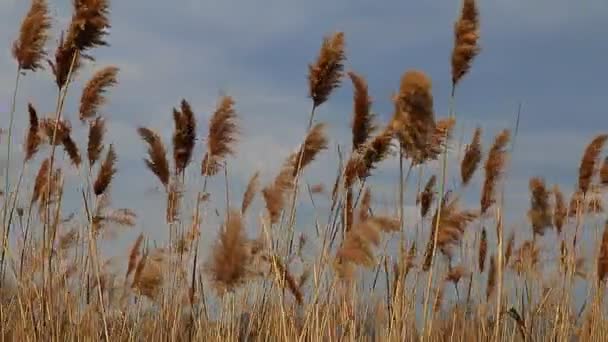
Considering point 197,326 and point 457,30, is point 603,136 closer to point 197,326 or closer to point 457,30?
point 457,30

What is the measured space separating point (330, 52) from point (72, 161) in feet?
4.45

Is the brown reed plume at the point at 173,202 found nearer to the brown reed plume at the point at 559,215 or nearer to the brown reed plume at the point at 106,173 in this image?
the brown reed plume at the point at 106,173

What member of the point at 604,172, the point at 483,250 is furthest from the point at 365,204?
the point at 604,172

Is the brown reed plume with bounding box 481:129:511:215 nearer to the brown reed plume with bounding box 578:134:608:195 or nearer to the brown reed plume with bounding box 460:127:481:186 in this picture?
the brown reed plume with bounding box 460:127:481:186

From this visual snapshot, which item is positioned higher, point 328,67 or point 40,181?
point 328,67

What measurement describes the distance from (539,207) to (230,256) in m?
2.71

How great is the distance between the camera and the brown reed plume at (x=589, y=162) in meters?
4.74

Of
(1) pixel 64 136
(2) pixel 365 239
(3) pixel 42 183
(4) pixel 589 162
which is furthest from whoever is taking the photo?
(4) pixel 589 162

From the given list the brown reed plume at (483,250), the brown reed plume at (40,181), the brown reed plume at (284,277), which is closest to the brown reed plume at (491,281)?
the brown reed plume at (483,250)

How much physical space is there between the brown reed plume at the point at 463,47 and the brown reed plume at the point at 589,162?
5.68 feet

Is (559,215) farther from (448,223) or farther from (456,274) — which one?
(448,223)

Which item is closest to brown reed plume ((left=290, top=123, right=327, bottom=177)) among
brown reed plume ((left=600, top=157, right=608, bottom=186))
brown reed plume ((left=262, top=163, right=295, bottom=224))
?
brown reed plume ((left=262, top=163, right=295, bottom=224))

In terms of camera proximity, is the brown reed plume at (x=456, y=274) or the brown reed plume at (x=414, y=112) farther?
the brown reed plume at (x=456, y=274)

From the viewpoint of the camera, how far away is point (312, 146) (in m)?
3.77
